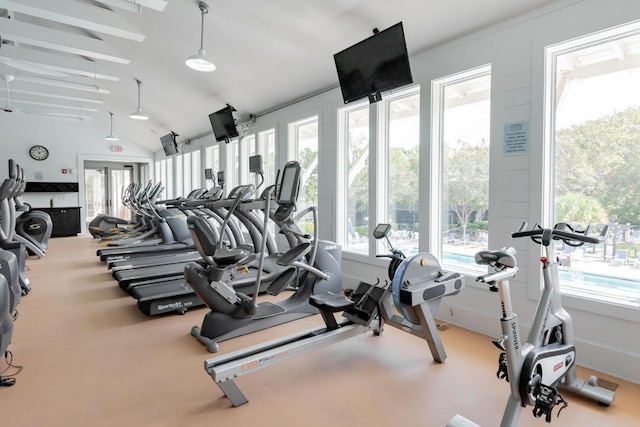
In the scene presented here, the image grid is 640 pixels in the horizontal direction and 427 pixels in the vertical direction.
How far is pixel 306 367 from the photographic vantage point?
9.05 feet

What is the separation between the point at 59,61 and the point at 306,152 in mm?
5628

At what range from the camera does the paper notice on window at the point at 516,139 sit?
122 inches

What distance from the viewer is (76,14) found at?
5086mm

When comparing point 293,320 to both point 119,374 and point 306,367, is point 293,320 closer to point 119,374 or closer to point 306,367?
point 306,367

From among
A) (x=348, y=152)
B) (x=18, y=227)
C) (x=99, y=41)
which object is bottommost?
(x=18, y=227)

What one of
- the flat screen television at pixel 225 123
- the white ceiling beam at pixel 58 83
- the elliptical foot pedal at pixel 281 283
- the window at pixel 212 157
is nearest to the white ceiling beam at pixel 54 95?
the white ceiling beam at pixel 58 83

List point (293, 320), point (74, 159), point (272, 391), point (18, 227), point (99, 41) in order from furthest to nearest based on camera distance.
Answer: point (74, 159) < point (18, 227) < point (99, 41) < point (293, 320) < point (272, 391)

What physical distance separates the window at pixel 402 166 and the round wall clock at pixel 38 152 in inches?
447

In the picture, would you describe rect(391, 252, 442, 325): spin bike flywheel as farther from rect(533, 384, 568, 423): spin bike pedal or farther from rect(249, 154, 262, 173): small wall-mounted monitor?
rect(249, 154, 262, 173): small wall-mounted monitor

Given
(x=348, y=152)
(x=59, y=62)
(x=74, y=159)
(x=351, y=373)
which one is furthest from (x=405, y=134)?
(x=74, y=159)

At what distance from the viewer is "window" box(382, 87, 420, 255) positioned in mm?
4313

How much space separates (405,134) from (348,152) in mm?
1003

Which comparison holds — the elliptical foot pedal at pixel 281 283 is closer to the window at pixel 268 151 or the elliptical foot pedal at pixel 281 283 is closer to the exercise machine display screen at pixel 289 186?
the exercise machine display screen at pixel 289 186

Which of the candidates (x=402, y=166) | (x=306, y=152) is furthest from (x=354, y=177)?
(x=306, y=152)
